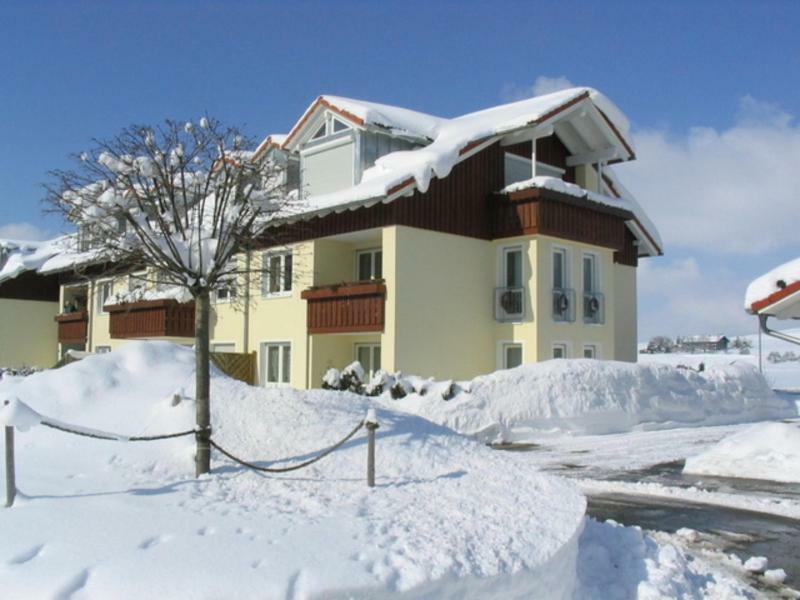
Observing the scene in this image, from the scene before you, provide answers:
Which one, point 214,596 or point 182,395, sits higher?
point 182,395

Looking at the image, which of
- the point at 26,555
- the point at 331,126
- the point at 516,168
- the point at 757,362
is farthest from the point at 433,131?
the point at 757,362

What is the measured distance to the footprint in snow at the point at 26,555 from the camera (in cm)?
566

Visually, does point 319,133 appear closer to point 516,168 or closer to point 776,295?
point 516,168

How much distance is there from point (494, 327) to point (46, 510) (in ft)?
58.3

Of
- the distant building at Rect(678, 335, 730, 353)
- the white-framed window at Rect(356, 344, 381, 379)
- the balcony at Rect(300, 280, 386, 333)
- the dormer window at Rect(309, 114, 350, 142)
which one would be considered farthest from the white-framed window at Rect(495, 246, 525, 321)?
the distant building at Rect(678, 335, 730, 353)

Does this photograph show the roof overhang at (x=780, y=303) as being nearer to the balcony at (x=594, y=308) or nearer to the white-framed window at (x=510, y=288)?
the white-framed window at (x=510, y=288)

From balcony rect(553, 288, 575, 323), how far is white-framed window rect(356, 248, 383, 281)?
197 inches

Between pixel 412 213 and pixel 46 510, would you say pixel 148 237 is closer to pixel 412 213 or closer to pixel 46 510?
pixel 46 510

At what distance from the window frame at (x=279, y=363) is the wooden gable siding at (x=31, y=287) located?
2045cm

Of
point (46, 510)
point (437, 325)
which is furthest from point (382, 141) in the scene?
point (46, 510)

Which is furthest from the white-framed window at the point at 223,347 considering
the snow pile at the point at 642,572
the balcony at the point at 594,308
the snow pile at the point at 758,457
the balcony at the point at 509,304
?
the snow pile at the point at 642,572

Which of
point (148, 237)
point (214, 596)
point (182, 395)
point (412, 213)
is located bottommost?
point (214, 596)

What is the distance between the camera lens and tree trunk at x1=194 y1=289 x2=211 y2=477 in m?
8.48

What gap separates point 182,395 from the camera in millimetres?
10195
